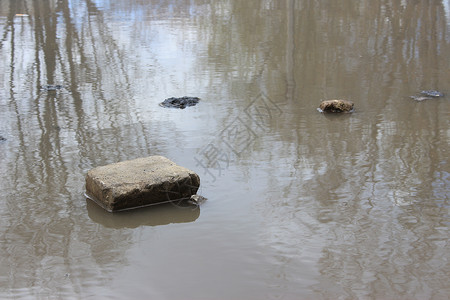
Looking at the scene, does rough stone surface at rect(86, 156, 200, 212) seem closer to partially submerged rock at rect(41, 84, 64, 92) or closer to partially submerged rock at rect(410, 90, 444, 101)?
partially submerged rock at rect(41, 84, 64, 92)

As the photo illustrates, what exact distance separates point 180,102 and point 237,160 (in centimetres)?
193

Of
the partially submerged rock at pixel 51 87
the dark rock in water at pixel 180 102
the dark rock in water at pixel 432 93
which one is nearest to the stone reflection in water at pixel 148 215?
the dark rock in water at pixel 180 102

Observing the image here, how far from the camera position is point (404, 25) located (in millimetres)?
11258

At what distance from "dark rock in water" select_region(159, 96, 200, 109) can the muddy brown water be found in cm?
13

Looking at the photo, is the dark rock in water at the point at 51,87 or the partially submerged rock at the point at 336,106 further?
the dark rock in water at the point at 51,87

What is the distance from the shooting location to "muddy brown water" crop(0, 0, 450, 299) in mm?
3691

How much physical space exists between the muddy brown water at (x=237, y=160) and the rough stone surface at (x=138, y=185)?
0.37ft

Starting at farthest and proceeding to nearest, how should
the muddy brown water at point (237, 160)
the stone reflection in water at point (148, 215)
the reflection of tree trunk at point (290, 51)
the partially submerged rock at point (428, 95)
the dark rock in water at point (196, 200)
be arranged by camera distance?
the reflection of tree trunk at point (290, 51)
the partially submerged rock at point (428, 95)
the dark rock in water at point (196, 200)
the stone reflection in water at point (148, 215)
the muddy brown water at point (237, 160)

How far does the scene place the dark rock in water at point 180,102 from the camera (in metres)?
7.08

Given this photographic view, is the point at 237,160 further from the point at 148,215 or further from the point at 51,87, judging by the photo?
the point at 51,87

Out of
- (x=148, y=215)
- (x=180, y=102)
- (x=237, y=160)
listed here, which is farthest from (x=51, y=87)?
(x=148, y=215)

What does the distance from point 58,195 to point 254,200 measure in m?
1.54

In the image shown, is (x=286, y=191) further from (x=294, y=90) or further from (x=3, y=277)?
(x=294, y=90)

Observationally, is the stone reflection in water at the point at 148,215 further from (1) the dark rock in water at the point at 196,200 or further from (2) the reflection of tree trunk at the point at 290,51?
(2) the reflection of tree trunk at the point at 290,51
